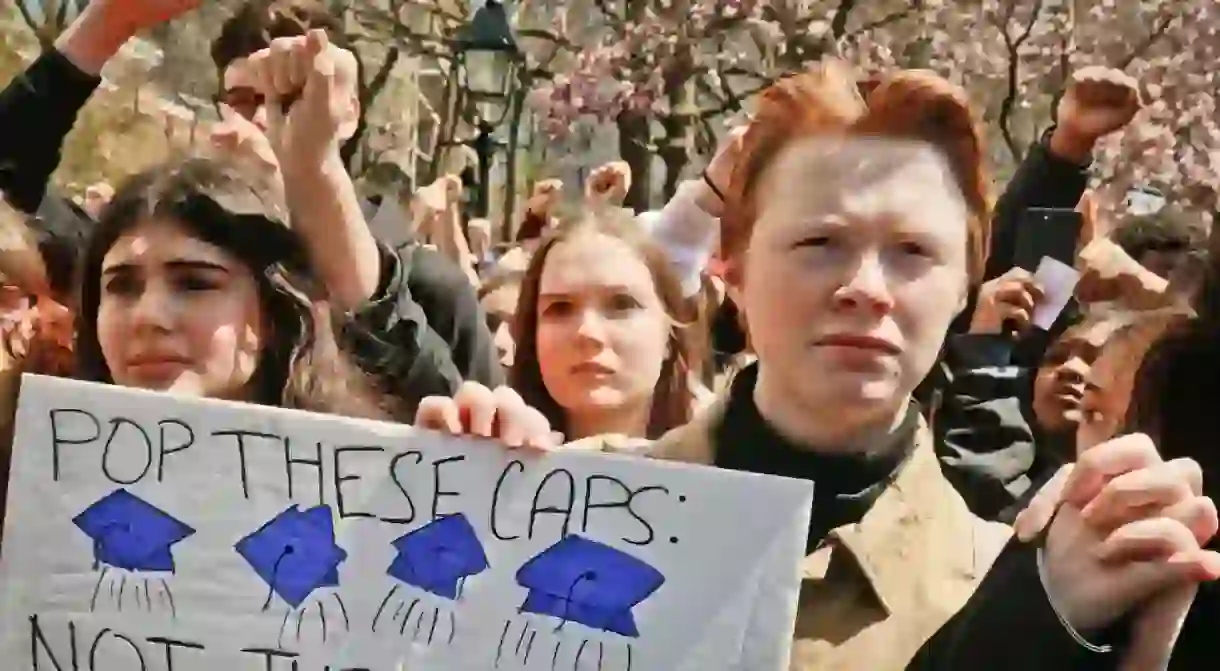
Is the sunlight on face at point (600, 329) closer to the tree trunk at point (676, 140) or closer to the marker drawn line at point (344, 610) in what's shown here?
the tree trunk at point (676, 140)

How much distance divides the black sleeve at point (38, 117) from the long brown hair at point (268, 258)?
182mm

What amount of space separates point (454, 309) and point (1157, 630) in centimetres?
118

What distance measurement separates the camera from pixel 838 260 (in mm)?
1765

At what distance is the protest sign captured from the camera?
1.79 m

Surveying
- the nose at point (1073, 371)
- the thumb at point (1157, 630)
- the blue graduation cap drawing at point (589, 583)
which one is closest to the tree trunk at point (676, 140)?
the blue graduation cap drawing at point (589, 583)

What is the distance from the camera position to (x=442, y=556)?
1838 mm

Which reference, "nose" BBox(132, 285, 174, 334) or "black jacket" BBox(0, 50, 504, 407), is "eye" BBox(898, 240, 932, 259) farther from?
"nose" BBox(132, 285, 174, 334)

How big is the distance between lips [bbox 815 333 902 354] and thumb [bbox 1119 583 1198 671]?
0.52 meters

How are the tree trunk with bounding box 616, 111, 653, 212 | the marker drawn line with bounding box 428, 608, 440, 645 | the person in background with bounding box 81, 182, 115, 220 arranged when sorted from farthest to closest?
1. the person in background with bounding box 81, 182, 115, 220
2. the tree trunk with bounding box 616, 111, 653, 212
3. the marker drawn line with bounding box 428, 608, 440, 645

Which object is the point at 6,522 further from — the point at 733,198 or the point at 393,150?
the point at 733,198

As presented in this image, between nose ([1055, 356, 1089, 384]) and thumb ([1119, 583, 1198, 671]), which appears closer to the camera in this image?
thumb ([1119, 583, 1198, 671])

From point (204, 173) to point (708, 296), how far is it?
0.88 metres

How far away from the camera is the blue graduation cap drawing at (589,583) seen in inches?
70.8

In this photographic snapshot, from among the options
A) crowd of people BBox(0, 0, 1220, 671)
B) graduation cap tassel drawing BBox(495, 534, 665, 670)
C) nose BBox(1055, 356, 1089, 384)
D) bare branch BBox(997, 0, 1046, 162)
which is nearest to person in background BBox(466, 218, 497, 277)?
crowd of people BBox(0, 0, 1220, 671)
